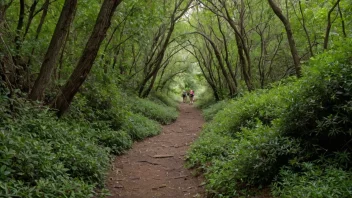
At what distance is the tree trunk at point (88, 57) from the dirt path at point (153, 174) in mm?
2214

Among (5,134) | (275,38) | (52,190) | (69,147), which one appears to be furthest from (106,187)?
(275,38)

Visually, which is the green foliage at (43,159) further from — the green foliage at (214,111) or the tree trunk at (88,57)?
the green foliage at (214,111)

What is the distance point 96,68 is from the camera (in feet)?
30.3

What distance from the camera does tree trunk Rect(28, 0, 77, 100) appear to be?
6.39 m

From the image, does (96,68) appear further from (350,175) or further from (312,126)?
(350,175)

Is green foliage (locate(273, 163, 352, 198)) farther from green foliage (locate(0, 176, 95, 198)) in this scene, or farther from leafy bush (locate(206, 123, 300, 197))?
green foliage (locate(0, 176, 95, 198))

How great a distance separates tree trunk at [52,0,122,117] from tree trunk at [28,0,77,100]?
0.60m

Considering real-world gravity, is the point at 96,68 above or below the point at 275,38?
below

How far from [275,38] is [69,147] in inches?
611

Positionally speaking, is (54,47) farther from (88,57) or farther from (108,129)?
(108,129)

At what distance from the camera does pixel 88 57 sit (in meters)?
6.96

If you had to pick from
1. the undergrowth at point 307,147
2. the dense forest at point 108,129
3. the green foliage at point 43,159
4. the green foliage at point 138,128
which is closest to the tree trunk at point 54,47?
the dense forest at point 108,129

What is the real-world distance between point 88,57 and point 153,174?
138 inches

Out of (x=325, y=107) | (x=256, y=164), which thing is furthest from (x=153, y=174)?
(x=325, y=107)
